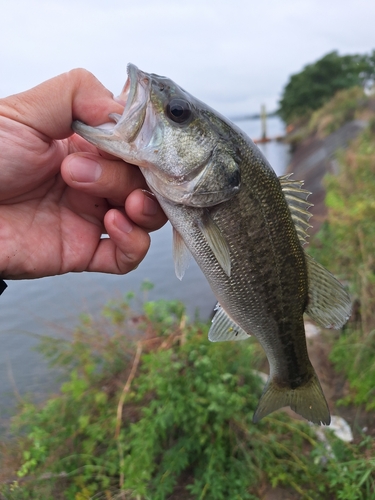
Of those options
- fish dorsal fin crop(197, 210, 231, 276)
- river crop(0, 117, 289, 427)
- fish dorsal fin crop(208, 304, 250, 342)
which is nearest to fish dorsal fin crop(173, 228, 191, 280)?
fish dorsal fin crop(197, 210, 231, 276)

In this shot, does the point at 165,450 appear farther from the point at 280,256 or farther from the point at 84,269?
the point at 280,256

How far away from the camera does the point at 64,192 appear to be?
2328 millimetres

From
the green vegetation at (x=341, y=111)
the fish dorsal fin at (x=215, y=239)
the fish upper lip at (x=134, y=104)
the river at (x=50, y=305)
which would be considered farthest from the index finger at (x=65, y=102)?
the green vegetation at (x=341, y=111)

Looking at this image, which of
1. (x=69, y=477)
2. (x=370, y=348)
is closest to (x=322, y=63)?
(x=370, y=348)

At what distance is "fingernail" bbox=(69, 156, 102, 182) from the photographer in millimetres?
1848

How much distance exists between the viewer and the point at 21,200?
2.21 meters

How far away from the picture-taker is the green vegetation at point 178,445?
118 inches

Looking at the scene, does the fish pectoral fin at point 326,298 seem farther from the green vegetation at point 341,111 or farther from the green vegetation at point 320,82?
the green vegetation at point 320,82

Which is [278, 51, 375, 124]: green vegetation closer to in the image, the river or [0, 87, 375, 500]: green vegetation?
the river

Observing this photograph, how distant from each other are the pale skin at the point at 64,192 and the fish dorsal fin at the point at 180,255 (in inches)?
7.6

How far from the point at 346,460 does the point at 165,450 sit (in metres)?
1.59

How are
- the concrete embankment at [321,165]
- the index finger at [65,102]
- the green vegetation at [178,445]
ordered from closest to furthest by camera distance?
the index finger at [65,102] → the green vegetation at [178,445] → the concrete embankment at [321,165]

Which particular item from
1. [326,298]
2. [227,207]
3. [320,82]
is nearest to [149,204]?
[227,207]

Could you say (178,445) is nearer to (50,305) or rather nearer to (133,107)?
(133,107)
